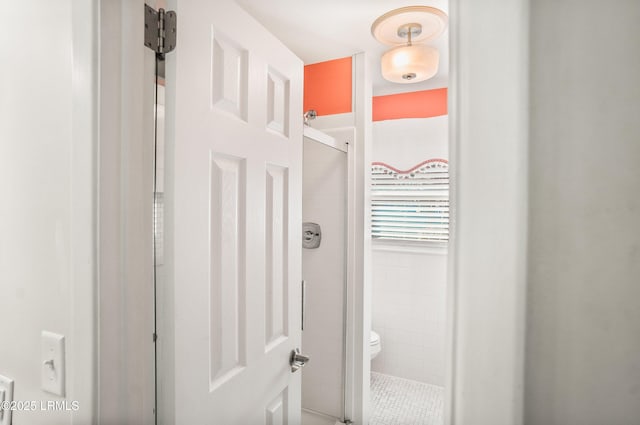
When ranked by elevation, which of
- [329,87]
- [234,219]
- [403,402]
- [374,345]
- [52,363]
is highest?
[329,87]

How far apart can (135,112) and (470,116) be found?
685 millimetres

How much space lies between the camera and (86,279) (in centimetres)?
66

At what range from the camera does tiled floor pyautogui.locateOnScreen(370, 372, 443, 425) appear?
2.12 meters

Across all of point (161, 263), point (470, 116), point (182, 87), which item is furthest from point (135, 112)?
point (470, 116)

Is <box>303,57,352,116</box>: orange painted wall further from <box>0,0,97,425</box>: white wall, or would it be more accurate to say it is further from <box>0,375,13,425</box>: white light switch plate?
<box>0,375,13,425</box>: white light switch plate

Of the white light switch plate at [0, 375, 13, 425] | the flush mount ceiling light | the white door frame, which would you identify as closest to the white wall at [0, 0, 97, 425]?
the white light switch plate at [0, 375, 13, 425]

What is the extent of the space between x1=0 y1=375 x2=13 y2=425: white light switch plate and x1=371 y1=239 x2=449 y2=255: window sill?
86.2 inches

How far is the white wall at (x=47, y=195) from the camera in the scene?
0.66 metres

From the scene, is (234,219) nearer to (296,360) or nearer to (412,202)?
(296,360)

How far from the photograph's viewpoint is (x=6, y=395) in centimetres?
81

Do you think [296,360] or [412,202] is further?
[412,202]

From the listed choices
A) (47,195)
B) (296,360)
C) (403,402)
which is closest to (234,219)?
(47,195)

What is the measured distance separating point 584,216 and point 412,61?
1512mm

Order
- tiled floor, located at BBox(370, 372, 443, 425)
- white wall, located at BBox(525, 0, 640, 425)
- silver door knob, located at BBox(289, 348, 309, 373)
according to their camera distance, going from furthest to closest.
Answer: tiled floor, located at BBox(370, 372, 443, 425), silver door knob, located at BBox(289, 348, 309, 373), white wall, located at BBox(525, 0, 640, 425)
